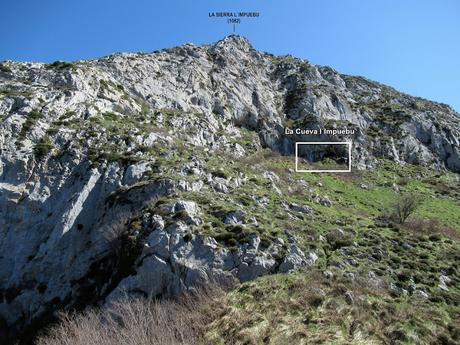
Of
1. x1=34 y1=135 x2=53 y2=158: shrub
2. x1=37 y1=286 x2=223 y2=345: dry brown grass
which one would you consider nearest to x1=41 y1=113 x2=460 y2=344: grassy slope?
x1=37 y1=286 x2=223 y2=345: dry brown grass

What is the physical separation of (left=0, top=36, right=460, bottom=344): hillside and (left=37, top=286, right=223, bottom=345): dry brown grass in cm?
103

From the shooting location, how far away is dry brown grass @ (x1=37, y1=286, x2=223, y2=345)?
2055cm

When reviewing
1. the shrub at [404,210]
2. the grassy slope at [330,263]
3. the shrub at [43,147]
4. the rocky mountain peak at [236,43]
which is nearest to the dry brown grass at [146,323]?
the grassy slope at [330,263]

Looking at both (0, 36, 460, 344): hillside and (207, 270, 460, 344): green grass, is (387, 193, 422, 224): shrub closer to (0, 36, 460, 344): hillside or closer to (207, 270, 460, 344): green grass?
(0, 36, 460, 344): hillside

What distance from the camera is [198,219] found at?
31.2 m

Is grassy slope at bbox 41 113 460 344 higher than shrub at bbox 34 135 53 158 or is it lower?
lower

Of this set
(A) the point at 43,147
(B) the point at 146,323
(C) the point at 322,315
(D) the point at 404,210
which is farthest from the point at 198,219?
(D) the point at 404,210

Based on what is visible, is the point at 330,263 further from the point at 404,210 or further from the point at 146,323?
the point at 404,210

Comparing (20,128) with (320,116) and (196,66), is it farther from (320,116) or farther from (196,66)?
(320,116)

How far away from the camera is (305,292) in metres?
24.3

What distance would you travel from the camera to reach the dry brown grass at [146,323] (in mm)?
Result: 20547

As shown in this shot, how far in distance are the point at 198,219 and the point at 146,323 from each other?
1105 cm

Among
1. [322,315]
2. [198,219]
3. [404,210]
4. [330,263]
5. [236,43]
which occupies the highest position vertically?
[236,43]

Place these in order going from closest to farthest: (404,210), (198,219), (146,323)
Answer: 1. (146,323)
2. (198,219)
3. (404,210)
